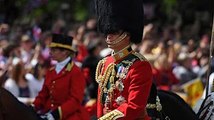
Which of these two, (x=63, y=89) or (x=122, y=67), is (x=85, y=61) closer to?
(x=63, y=89)

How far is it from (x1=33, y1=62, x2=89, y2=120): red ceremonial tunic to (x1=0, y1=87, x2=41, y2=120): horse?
1161mm

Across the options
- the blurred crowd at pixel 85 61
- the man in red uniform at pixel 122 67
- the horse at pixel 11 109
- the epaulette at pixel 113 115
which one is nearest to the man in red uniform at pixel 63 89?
the blurred crowd at pixel 85 61

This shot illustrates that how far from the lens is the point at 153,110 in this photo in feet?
17.4

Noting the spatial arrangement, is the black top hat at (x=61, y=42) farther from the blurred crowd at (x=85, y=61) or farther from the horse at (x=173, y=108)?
the horse at (x=173, y=108)

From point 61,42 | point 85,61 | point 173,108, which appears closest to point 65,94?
point 61,42

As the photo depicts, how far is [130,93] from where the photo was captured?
475 centimetres

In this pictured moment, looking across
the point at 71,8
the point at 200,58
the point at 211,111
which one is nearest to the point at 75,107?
Answer: the point at 211,111

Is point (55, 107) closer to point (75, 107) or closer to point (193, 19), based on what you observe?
point (75, 107)

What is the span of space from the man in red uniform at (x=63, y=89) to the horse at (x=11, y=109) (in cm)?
106

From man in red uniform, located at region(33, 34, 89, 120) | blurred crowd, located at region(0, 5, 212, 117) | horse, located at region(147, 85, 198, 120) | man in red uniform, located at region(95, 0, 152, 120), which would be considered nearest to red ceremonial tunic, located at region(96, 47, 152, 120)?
man in red uniform, located at region(95, 0, 152, 120)

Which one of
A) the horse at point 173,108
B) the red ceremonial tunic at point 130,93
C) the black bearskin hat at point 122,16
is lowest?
the horse at point 173,108

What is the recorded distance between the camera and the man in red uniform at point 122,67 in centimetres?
471

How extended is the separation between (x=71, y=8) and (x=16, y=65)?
569 inches

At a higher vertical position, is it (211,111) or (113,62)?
(113,62)
